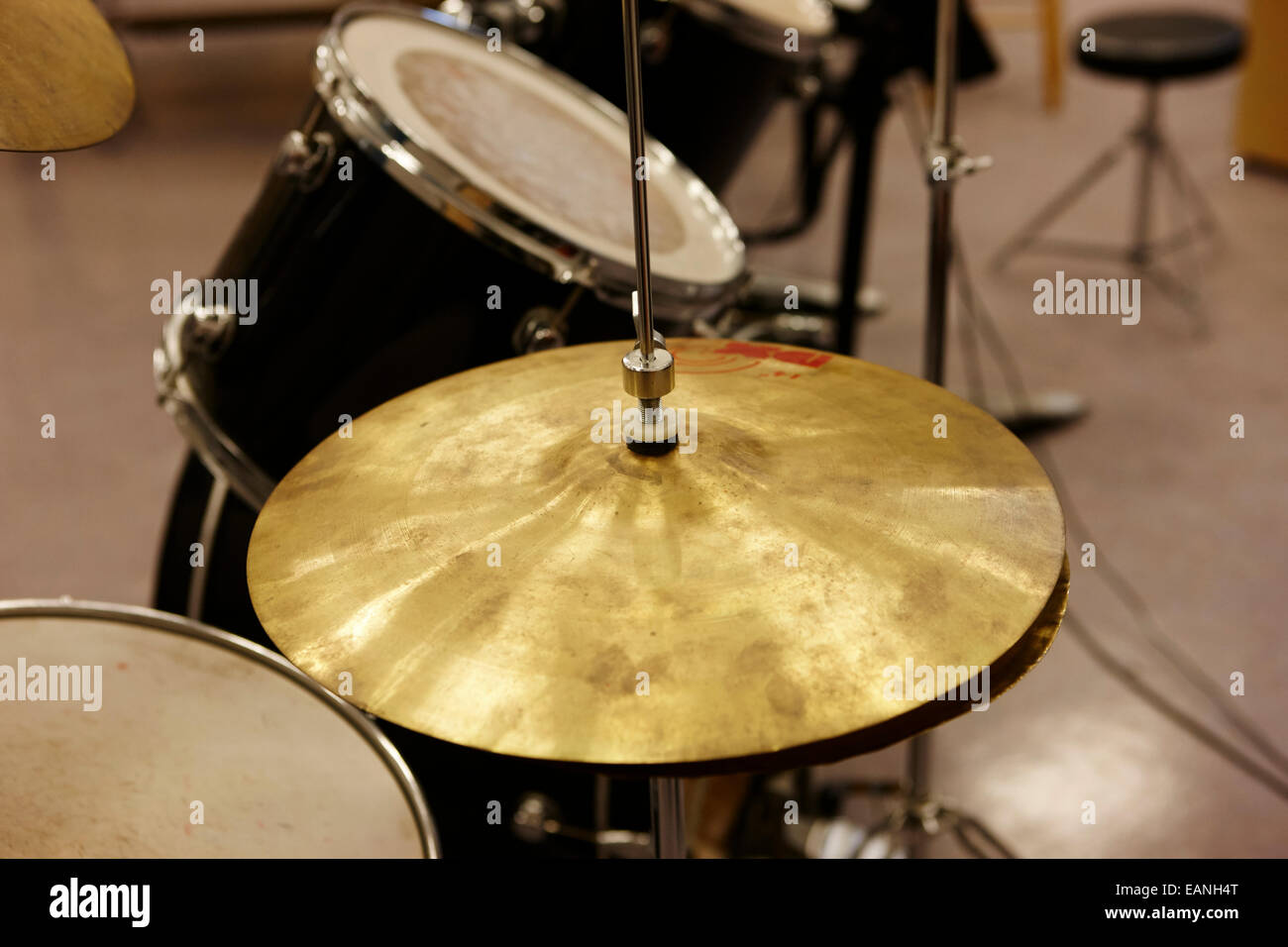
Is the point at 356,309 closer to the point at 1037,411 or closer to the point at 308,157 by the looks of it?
the point at 308,157

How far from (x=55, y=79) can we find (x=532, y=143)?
0.53 m

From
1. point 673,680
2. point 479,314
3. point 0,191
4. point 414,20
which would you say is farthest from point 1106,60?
point 0,191

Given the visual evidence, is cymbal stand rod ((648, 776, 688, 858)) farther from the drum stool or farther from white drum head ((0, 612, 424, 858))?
the drum stool

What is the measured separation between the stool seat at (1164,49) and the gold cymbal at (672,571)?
2.23 metres

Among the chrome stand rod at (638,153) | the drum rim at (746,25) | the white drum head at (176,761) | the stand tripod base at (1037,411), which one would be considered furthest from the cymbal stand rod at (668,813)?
the stand tripod base at (1037,411)

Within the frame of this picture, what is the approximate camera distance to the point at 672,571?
2.10 feet

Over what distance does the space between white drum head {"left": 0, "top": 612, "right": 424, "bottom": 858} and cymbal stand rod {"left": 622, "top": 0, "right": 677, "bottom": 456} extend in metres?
0.30

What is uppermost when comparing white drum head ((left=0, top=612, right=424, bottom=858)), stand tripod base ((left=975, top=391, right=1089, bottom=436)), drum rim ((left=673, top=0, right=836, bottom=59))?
drum rim ((left=673, top=0, right=836, bottom=59))

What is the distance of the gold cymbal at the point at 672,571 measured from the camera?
0.57m

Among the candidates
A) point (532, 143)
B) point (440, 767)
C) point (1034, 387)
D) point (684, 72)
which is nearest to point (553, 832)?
point (440, 767)

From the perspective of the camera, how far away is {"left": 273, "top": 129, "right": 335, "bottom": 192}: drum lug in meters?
1.10

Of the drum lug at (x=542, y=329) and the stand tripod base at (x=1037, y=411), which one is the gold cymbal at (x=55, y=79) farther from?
the stand tripod base at (x=1037, y=411)

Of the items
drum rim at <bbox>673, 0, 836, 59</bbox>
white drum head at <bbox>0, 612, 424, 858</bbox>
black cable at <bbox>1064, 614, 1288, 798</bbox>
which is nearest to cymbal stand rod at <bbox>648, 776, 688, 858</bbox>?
white drum head at <bbox>0, 612, 424, 858</bbox>

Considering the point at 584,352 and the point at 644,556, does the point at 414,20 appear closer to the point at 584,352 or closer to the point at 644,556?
the point at 584,352
